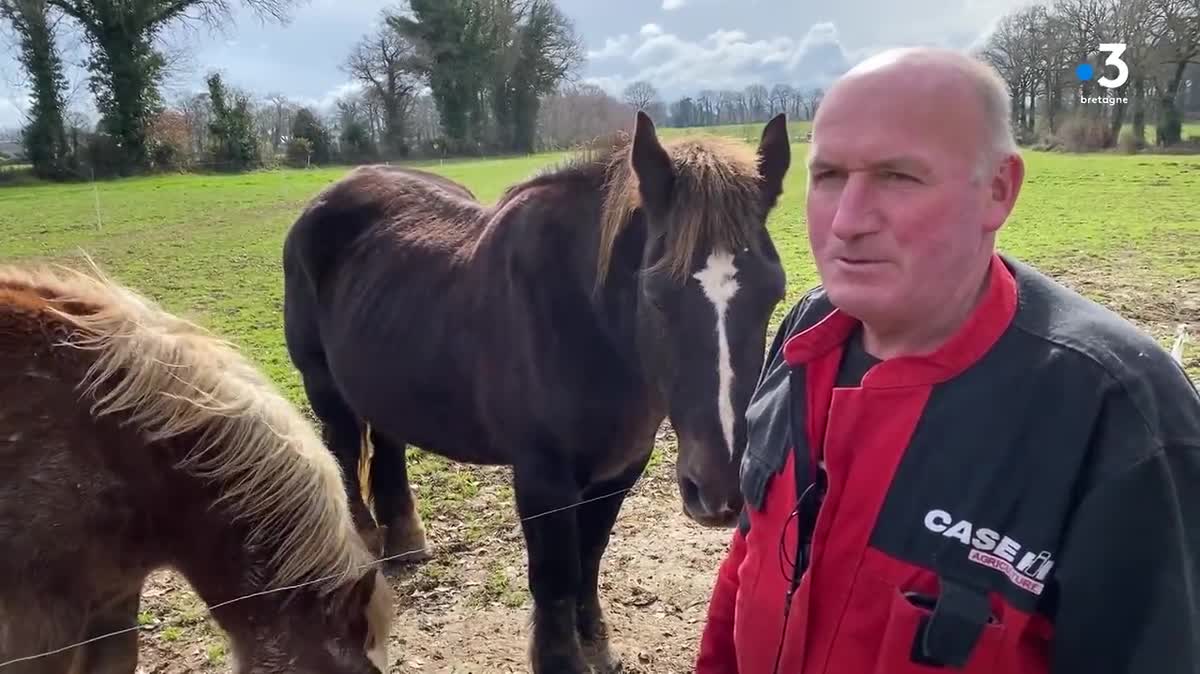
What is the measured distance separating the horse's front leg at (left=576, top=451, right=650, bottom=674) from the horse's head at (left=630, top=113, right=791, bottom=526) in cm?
90

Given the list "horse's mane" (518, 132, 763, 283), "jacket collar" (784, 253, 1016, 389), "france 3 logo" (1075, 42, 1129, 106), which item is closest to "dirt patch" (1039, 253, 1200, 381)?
"horse's mane" (518, 132, 763, 283)

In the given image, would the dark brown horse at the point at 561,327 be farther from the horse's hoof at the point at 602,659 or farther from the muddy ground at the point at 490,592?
the muddy ground at the point at 490,592

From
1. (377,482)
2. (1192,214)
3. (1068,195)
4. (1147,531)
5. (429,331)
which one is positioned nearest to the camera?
(1147,531)

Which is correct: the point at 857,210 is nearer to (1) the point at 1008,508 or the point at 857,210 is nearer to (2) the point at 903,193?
(2) the point at 903,193

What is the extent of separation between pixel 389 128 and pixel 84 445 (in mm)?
37505

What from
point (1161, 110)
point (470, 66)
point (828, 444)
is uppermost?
point (470, 66)

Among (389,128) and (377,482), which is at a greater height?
(389,128)

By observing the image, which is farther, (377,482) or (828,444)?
(377,482)

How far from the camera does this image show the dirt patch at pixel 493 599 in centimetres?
318

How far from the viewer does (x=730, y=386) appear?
2131 mm

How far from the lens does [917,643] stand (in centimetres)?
97

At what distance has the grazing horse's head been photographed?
2119 millimetres

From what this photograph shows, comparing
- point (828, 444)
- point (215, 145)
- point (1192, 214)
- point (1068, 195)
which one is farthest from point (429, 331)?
point (215, 145)

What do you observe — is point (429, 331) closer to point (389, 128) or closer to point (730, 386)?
point (730, 386)
